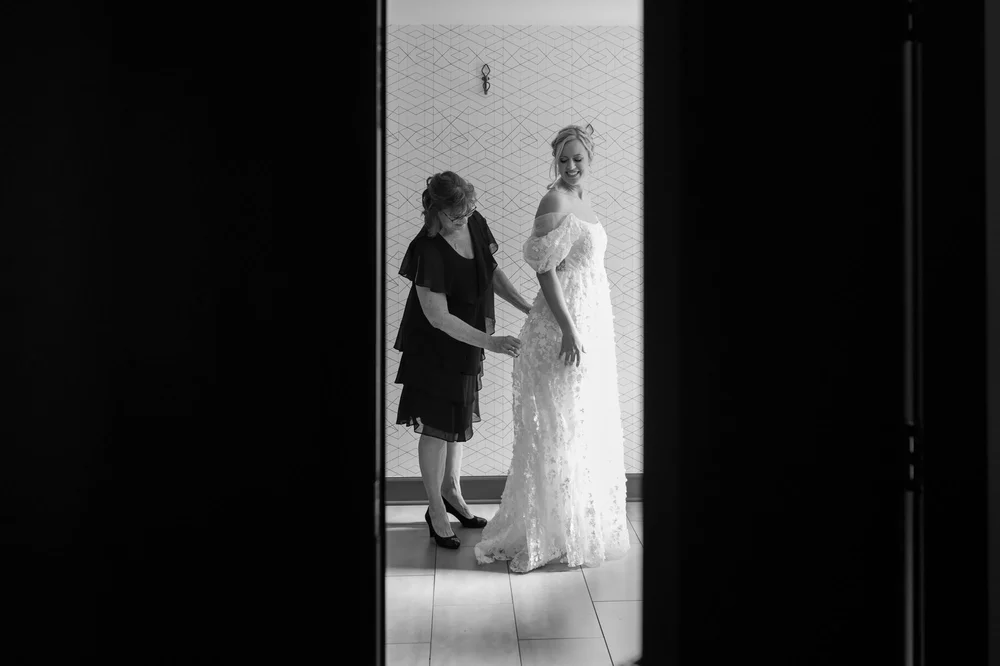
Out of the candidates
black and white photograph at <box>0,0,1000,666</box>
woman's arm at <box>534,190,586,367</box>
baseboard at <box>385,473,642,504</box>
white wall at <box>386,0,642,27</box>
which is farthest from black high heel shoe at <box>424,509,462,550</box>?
white wall at <box>386,0,642,27</box>

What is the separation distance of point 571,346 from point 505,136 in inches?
56.9

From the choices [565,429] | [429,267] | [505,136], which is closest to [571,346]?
[565,429]

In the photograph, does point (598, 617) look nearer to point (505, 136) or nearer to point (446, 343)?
point (446, 343)

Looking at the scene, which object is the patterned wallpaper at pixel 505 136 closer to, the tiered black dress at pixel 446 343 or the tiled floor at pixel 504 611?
the tiered black dress at pixel 446 343

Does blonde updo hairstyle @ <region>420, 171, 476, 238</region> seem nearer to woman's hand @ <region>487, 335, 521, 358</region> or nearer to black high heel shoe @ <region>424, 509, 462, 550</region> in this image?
woman's hand @ <region>487, 335, 521, 358</region>

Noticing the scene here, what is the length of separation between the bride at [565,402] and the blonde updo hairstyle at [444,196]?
0.92 ft

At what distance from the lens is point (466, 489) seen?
4.05m

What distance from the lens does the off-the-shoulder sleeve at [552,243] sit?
298cm

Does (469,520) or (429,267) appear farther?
(469,520)

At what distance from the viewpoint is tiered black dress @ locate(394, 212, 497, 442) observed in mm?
3053
